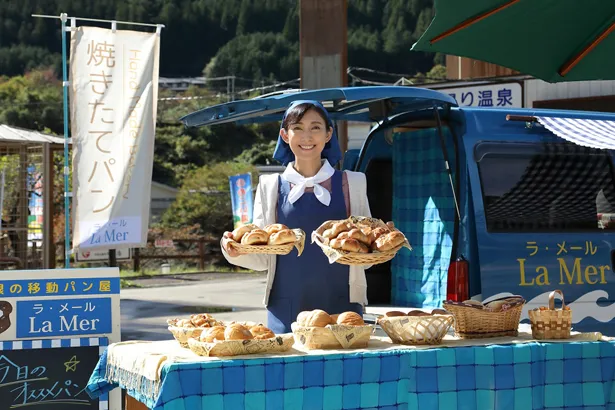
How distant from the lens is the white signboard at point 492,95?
528 inches

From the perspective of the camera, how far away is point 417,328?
400cm

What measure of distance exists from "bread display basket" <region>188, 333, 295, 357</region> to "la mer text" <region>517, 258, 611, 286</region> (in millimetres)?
2795

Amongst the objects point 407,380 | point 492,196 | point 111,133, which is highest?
point 111,133

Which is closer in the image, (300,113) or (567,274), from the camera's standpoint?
(300,113)

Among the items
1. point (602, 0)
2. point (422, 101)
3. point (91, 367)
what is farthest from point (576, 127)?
point (91, 367)

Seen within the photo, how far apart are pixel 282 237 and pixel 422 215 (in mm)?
2627

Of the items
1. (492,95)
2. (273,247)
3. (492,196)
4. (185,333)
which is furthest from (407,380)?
(492,95)

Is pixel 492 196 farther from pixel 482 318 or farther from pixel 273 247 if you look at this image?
pixel 273 247

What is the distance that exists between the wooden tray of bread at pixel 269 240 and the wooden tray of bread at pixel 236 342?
0.46 meters

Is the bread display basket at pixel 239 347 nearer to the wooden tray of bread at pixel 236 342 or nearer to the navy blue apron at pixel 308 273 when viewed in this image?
the wooden tray of bread at pixel 236 342

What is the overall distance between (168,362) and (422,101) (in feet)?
10.8

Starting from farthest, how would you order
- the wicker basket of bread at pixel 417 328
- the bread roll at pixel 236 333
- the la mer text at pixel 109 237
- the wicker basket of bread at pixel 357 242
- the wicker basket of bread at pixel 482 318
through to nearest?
the la mer text at pixel 109 237 < the wicker basket of bread at pixel 482 318 < the wicker basket of bread at pixel 357 242 < the wicker basket of bread at pixel 417 328 < the bread roll at pixel 236 333

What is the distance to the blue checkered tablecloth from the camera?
3.57 meters

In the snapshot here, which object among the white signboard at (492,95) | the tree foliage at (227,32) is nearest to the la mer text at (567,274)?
the white signboard at (492,95)
